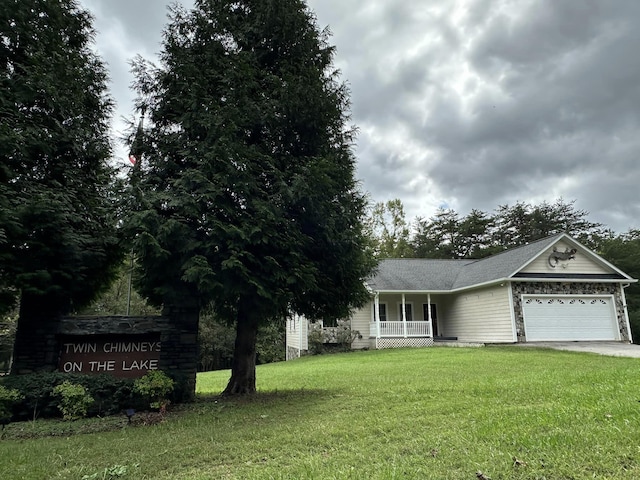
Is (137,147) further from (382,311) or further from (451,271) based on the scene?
(451,271)

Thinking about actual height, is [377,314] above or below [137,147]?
below

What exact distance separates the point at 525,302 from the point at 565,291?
2066 mm

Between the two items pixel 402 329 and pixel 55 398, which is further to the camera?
pixel 402 329

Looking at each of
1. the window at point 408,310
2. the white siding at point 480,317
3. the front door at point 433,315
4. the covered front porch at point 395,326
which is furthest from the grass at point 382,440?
the front door at point 433,315

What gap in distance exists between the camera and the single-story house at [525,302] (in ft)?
53.1

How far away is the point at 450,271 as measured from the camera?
22.1 metres

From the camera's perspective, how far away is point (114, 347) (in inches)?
254

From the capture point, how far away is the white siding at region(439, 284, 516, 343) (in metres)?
16.4

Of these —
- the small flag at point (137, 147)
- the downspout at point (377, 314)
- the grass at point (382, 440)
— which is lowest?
the grass at point (382, 440)

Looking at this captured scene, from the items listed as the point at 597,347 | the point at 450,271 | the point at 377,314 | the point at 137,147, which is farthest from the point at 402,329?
the point at 137,147

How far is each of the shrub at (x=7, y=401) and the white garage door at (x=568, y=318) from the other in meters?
16.8

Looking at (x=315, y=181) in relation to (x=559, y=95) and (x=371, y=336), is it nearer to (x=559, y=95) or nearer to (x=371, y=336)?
(x=559, y=95)

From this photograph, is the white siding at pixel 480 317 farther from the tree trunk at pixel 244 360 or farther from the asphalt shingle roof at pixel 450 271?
the tree trunk at pixel 244 360

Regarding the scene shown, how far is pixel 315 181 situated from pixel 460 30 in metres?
8.18
